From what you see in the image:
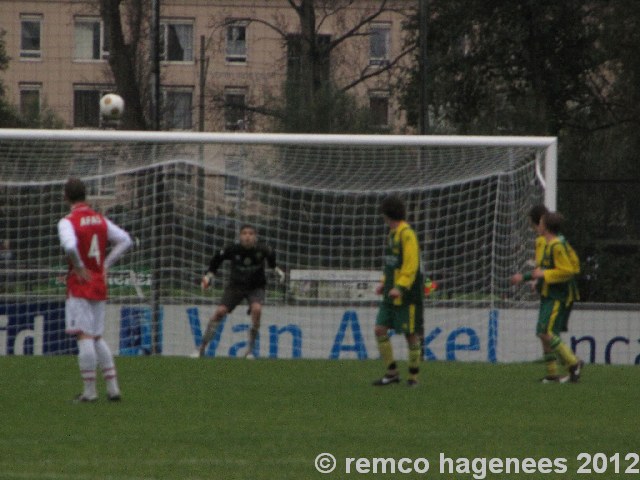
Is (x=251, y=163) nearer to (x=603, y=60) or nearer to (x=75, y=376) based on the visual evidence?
(x=75, y=376)

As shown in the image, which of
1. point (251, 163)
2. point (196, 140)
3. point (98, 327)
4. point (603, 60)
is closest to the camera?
point (98, 327)

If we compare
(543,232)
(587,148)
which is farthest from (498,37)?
(543,232)

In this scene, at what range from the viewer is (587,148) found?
25969 mm

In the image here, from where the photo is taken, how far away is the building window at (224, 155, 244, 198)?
16.8 metres

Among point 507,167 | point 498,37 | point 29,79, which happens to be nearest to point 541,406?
point 507,167

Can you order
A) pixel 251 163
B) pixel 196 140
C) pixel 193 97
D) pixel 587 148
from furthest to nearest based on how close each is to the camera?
pixel 193 97, pixel 587 148, pixel 251 163, pixel 196 140

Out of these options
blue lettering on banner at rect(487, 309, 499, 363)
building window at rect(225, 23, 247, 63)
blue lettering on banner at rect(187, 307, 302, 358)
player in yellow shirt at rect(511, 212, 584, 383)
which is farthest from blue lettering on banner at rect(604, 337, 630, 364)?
building window at rect(225, 23, 247, 63)

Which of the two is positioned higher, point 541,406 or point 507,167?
point 507,167

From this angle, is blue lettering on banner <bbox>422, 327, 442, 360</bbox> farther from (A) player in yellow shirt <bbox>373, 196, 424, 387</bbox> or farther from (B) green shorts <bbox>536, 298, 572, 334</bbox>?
(A) player in yellow shirt <bbox>373, 196, 424, 387</bbox>

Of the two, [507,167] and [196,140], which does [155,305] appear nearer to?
[196,140]

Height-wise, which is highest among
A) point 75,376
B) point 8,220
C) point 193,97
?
point 193,97

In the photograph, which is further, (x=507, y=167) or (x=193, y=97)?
(x=193, y=97)

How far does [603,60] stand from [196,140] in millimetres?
17603

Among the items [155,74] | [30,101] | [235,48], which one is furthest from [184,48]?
[155,74]
